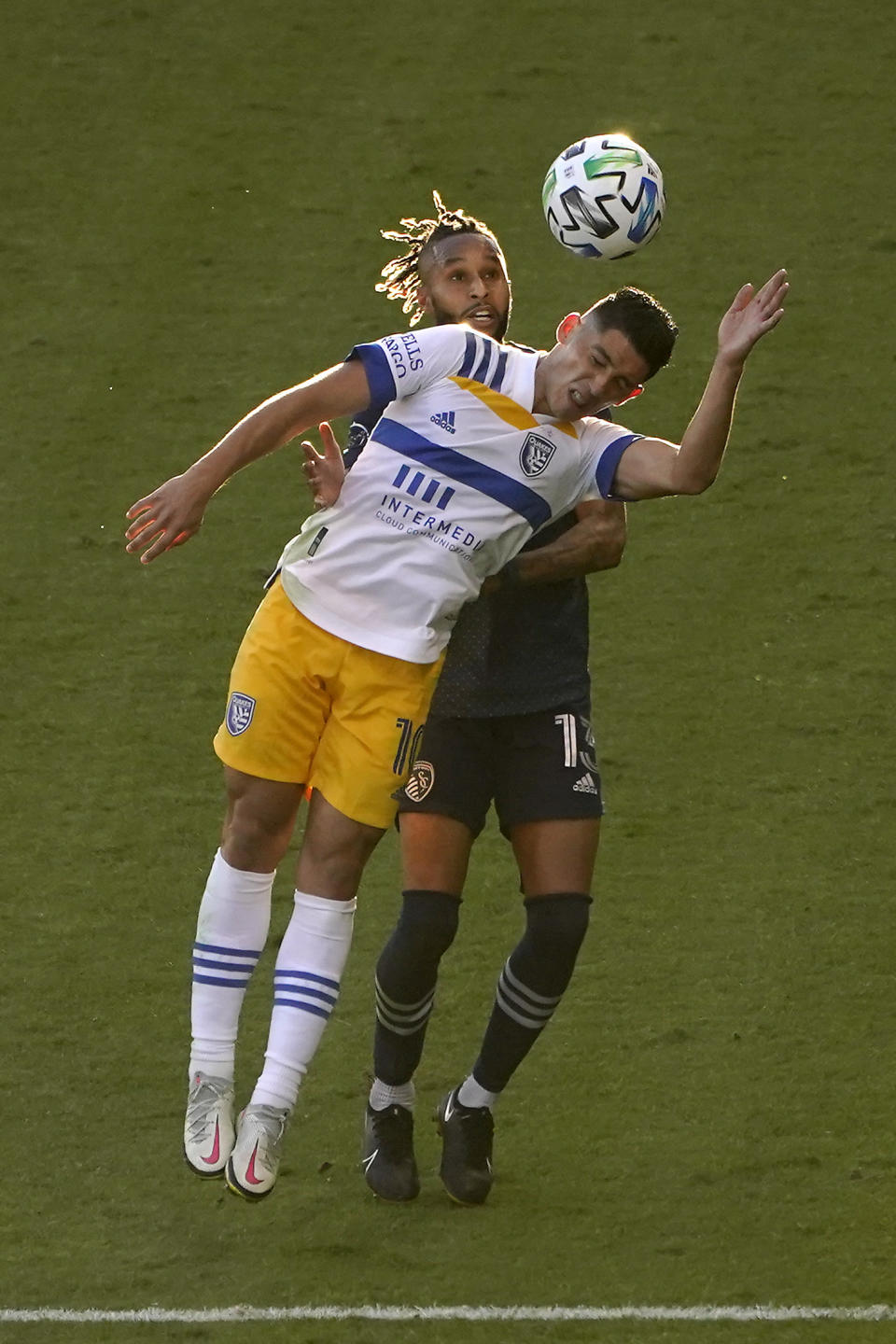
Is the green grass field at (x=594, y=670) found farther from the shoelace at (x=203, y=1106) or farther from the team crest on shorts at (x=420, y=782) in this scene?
the team crest on shorts at (x=420, y=782)

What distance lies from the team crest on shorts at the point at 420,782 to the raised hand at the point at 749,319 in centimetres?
115

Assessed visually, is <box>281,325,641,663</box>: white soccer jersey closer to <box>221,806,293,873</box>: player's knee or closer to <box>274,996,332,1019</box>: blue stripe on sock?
<box>221,806,293,873</box>: player's knee

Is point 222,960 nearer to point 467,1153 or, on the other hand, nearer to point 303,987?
point 303,987

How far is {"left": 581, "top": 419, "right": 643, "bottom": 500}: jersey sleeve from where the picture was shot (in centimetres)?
411

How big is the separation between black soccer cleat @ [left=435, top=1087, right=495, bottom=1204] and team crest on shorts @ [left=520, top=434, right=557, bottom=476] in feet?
4.66

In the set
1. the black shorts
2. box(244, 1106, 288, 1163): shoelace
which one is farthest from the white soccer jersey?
box(244, 1106, 288, 1163): shoelace

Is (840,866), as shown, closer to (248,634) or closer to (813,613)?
(813,613)

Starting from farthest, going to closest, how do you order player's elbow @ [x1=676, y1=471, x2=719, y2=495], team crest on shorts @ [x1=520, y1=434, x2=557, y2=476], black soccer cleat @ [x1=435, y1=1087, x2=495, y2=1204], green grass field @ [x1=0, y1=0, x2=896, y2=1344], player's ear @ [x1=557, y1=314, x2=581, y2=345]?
black soccer cleat @ [x1=435, y1=1087, x2=495, y2=1204] → green grass field @ [x1=0, y1=0, x2=896, y2=1344] → player's ear @ [x1=557, y1=314, x2=581, y2=345] → team crest on shorts @ [x1=520, y1=434, x2=557, y2=476] → player's elbow @ [x1=676, y1=471, x2=719, y2=495]

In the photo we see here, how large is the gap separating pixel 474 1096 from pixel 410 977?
1.06ft

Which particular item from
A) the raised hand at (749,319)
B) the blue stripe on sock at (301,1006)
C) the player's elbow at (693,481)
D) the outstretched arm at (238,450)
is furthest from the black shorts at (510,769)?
the raised hand at (749,319)

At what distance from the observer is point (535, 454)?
13.2ft

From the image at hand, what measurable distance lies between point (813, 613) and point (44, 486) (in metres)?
2.82

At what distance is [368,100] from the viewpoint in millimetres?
9891

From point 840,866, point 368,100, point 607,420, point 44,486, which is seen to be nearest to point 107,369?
point 44,486
